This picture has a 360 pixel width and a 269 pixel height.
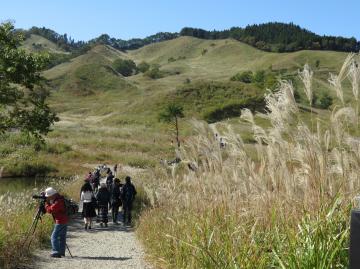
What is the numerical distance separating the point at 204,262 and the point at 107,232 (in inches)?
382

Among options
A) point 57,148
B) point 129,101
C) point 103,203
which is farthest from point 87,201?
point 129,101

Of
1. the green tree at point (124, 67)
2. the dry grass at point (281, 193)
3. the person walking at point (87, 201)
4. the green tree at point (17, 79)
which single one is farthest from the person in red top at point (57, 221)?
the green tree at point (124, 67)

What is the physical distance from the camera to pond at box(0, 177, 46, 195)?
27.4 m

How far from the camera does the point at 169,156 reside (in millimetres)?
45812

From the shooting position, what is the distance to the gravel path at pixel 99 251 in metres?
9.91

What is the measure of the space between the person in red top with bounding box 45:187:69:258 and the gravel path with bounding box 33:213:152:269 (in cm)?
19

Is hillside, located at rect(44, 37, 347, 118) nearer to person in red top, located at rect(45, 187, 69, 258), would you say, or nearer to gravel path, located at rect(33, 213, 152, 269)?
gravel path, located at rect(33, 213, 152, 269)

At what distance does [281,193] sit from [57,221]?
21.2ft

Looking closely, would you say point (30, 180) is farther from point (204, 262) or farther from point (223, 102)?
point (223, 102)

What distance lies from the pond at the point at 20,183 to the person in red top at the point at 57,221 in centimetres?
1673

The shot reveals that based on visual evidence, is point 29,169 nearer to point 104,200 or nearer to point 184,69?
point 104,200

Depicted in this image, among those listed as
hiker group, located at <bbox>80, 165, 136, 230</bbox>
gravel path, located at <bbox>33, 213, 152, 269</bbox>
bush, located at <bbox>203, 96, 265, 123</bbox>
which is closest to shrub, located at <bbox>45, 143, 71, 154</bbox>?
hiker group, located at <bbox>80, 165, 136, 230</bbox>

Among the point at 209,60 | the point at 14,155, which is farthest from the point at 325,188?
the point at 209,60

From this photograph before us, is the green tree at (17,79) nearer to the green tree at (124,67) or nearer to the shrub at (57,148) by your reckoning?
the shrub at (57,148)
